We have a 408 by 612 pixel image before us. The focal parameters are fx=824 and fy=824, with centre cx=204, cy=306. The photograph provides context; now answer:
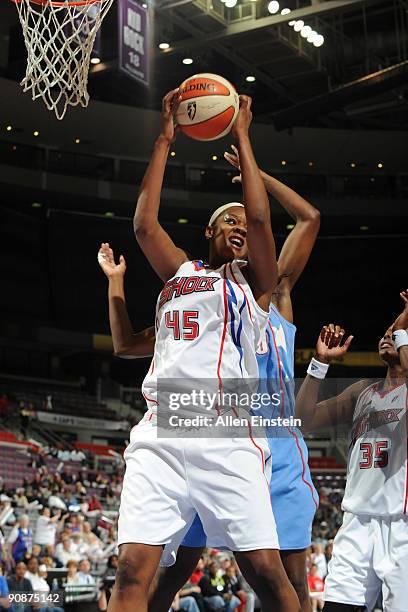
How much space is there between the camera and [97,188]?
77.7ft

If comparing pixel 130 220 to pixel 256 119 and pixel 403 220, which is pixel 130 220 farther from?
pixel 403 220

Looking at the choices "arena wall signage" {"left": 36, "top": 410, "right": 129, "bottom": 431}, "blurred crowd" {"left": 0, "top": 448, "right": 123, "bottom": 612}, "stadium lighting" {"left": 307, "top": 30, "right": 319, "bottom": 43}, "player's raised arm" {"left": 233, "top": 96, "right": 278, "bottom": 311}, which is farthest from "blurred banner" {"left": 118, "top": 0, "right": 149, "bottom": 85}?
"arena wall signage" {"left": 36, "top": 410, "right": 129, "bottom": 431}

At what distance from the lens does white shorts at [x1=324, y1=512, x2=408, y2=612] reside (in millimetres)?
4125

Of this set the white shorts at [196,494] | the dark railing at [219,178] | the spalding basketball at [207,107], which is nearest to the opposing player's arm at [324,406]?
the white shorts at [196,494]

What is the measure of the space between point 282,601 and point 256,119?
21419 millimetres

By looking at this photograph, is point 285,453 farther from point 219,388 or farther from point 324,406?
point 324,406

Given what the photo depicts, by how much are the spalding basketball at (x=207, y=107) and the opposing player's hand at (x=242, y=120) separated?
0.03 metres

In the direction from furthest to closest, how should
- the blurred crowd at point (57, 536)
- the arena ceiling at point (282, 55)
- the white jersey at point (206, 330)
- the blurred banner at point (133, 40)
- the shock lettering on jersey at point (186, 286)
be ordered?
the arena ceiling at point (282, 55) → the blurred banner at point (133, 40) → the blurred crowd at point (57, 536) → the shock lettering on jersey at point (186, 286) → the white jersey at point (206, 330)

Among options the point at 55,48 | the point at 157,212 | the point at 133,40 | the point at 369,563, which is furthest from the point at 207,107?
the point at 133,40

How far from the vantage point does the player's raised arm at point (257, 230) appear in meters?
3.31

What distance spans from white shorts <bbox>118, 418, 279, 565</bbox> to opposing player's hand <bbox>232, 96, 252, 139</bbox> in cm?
129

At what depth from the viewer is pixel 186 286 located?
3383mm

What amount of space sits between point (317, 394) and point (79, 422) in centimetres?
1964

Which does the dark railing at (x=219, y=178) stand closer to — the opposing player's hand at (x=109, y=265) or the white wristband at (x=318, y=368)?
the opposing player's hand at (x=109, y=265)
